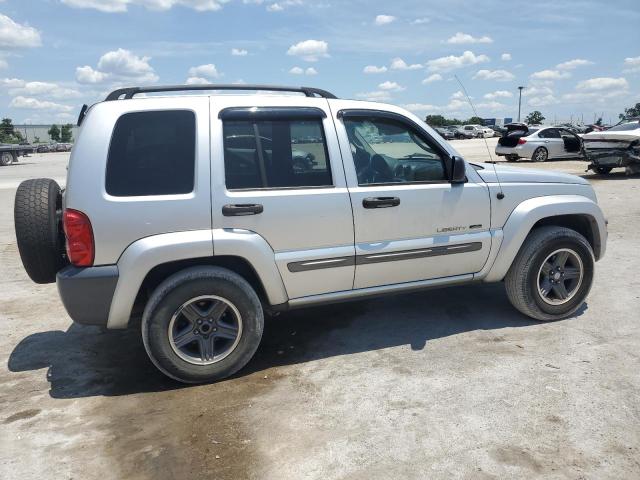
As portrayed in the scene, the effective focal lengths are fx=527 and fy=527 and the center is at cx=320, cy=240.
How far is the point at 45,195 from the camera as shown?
3.63 meters

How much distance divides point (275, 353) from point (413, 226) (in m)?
1.49

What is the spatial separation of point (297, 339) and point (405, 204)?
1471 mm

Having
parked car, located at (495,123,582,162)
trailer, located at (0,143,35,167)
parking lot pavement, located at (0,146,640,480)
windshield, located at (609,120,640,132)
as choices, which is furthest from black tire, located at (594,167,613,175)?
trailer, located at (0,143,35,167)

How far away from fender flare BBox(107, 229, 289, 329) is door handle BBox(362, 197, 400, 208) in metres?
0.79

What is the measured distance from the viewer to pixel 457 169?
4.13 meters

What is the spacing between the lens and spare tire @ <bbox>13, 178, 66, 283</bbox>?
11.7 feet

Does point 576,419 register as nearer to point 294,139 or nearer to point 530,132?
point 294,139

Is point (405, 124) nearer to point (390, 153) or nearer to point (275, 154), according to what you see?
point (390, 153)

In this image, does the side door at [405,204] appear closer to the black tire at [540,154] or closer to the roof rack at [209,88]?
the roof rack at [209,88]

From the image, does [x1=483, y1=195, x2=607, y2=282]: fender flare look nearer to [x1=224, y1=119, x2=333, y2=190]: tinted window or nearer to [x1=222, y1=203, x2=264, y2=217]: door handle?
[x1=224, y1=119, x2=333, y2=190]: tinted window

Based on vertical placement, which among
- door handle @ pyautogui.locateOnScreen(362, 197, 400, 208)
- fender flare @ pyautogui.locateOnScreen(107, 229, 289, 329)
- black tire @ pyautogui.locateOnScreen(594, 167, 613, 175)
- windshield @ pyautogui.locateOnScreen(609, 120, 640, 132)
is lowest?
fender flare @ pyautogui.locateOnScreen(107, 229, 289, 329)

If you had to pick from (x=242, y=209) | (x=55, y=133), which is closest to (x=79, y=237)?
(x=242, y=209)

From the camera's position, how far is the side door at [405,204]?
155 inches

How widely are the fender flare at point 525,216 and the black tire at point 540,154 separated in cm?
1678
